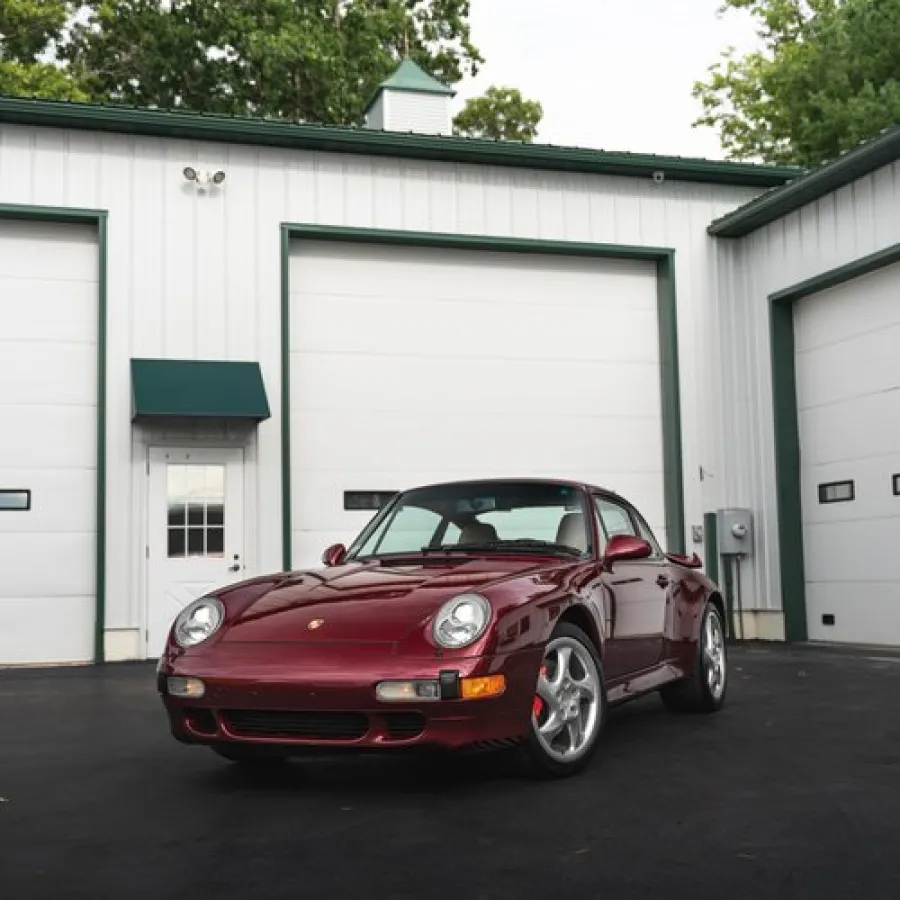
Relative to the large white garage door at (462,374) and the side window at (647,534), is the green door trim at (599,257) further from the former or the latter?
the side window at (647,534)

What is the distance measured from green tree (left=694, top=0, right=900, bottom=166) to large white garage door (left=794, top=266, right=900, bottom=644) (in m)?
15.4

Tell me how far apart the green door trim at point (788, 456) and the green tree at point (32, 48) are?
58.7ft

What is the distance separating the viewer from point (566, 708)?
539 centimetres

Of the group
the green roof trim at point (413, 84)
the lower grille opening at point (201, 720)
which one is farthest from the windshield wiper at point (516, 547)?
the green roof trim at point (413, 84)

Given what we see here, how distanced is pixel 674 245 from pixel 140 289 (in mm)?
6491

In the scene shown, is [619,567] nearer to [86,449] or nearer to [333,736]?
[333,736]

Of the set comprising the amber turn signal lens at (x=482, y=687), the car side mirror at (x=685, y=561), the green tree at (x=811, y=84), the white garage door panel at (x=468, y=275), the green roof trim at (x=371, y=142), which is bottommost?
A: the amber turn signal lens at (x=482, y=687)

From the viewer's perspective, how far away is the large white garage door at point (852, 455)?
12969mm

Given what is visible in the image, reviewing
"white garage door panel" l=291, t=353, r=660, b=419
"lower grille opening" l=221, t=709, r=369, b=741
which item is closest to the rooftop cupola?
"white garage door panel" l=291, t=353, r=660, b=419

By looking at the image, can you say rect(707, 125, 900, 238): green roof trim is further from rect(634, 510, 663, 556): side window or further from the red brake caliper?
the red brake caliper

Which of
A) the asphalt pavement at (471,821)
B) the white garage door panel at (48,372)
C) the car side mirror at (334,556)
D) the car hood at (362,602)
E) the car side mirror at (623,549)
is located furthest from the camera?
the white garage door panel at (48,372)

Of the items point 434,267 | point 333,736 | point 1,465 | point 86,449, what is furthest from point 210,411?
point 333,736

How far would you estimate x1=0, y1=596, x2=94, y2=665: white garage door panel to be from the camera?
500 inches

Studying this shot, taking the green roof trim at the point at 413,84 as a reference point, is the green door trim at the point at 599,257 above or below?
below
